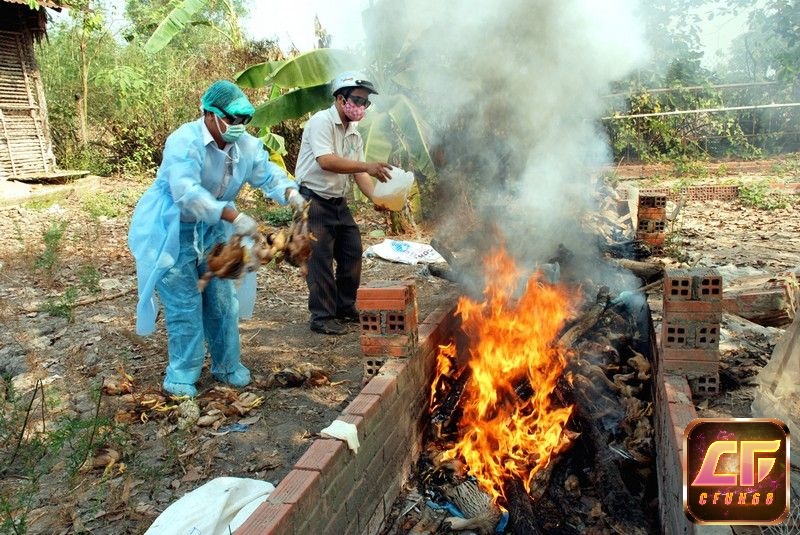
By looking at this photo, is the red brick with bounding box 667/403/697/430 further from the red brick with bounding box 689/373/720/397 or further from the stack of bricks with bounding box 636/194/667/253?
the stack of bricks with bounding box 636/194/667/253

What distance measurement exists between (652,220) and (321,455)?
5662 millimetres

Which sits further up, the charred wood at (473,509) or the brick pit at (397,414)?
the brick pit at (397,414)

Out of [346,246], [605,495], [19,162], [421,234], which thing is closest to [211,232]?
[346,246]

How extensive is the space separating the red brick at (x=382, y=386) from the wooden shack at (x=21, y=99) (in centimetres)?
1310

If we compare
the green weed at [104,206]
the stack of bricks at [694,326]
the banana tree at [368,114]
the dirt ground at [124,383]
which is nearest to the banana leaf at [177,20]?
the banana tree at [368,114]

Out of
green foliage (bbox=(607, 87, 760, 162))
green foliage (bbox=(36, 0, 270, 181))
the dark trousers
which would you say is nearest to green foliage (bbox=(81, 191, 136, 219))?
green foliage (bbox=(36, 0, 270, 181))

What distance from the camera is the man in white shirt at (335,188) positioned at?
5211mm

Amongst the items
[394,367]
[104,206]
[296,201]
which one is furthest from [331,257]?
[104,206]

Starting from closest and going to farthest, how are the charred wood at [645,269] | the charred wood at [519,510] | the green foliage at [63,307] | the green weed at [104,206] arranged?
the charred wood at [519,510] < the charred wood at [645,269] < the green foliage at [63,307] < the green weed at [104,206]

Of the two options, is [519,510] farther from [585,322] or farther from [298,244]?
[298,244]

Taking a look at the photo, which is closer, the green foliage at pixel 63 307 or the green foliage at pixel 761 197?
the green foliage at pixel 63 307

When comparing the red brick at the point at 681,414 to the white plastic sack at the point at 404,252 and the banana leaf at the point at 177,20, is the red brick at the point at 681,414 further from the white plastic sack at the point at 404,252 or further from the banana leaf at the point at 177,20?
the banana leaf at the point at 177,20

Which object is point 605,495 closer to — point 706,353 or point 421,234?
point 706,353

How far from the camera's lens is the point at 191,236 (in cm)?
426
